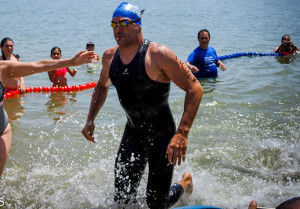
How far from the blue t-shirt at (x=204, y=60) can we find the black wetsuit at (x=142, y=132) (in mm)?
6970

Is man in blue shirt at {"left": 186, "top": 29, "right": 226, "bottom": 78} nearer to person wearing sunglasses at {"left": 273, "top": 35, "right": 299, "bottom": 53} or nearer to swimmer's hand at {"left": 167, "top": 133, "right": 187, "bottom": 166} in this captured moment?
person wearing sunglasses at {"left": 273, "top": 35, "right": 299, "bottom": 53}

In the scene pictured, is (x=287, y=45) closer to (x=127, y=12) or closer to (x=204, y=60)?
(x=204, y=60)

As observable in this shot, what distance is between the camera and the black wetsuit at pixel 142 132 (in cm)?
349

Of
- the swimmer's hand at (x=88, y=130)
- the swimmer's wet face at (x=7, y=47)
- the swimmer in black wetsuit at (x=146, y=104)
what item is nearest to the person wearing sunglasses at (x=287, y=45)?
the swimmer's wet face at (x=7, y=47)

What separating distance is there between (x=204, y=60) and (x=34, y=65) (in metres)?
7.00

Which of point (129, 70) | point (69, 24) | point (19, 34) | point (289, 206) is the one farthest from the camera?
point (69, 24)

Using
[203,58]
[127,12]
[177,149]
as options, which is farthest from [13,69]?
[203,58]

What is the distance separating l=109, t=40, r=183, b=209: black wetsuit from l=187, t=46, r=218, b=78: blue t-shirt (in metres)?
6.97

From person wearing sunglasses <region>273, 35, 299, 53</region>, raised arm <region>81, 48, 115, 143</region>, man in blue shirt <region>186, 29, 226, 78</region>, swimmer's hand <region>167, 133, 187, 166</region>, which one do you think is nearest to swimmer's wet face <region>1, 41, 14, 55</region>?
man in blue shirt <region>186, 29, 226, 78</region>

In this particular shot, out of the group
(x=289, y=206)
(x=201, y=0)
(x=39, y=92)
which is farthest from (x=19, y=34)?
(x=201, y=0)

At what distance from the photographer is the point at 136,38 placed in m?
3.58

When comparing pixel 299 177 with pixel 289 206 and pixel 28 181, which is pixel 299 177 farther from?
pixel 28 181

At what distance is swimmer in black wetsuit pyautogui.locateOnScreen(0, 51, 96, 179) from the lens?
3.97m

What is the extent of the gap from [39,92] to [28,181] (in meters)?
5.36
